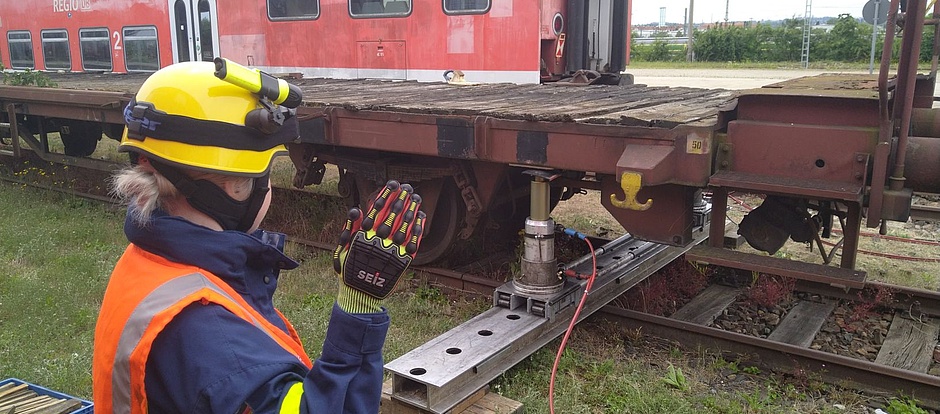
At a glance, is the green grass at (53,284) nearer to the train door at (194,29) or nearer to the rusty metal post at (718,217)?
the train door at (194,29)

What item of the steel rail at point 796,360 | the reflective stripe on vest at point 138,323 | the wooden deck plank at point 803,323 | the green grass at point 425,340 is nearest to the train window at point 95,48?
the green grass at point 425,340

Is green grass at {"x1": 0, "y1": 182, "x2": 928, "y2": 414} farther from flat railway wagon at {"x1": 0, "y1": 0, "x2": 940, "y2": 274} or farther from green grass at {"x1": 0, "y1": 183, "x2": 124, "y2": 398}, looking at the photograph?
flat railway wagon at {"x1": 0, "y1": 0, "x2": 940, "y2": 274}

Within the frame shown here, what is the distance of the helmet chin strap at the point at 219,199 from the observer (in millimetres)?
1744

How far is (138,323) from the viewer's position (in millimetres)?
1530

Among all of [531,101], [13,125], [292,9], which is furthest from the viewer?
[292,9]

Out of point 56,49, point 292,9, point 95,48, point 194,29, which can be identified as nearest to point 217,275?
point 292,9

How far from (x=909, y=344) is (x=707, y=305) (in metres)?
1.25

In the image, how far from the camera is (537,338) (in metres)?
4.45

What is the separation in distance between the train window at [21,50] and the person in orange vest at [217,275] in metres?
14.9

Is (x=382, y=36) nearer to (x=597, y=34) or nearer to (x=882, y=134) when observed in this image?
(x=597, y=34)

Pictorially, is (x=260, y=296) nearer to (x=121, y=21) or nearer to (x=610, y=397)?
(x=610, y=397)

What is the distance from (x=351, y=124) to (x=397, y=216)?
12.0 feet

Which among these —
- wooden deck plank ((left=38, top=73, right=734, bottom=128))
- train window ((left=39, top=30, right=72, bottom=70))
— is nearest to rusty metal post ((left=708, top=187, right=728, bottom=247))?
wooden deck plank ((left=38, top=73, right=734, bottom=128))

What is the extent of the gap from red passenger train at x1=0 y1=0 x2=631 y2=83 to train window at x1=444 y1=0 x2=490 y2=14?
0.01 m
